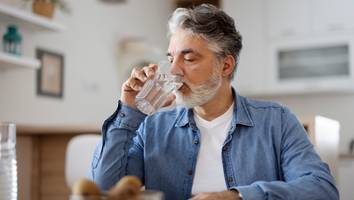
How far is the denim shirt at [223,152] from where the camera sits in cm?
142

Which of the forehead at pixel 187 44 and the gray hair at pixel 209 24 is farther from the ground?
the gray hair at pixel 209 24

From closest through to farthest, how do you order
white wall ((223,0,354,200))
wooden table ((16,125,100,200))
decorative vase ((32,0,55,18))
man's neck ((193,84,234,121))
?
man's neck ((193,84,234,121)), wooden table ((16,125,100,200)), decorative vase ((32,0,55,18)), white wall ((223,0,354,200))

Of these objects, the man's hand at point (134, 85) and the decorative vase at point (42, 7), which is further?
the decorative vase at point (42, 7)

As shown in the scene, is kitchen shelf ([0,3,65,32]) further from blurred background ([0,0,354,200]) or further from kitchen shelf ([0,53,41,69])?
kitchen shelf ([0,53,41,69])

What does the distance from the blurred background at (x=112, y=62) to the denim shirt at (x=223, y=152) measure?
111 centimetres

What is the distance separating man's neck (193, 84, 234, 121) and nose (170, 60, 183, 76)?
0.15 metres

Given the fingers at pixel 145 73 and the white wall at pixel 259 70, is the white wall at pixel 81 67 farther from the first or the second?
the fingers at pixel 145 73

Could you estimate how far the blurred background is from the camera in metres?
3.36

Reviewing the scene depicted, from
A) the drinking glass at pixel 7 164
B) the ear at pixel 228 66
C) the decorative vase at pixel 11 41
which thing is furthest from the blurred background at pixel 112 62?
the drinking glass at pixel 7 164

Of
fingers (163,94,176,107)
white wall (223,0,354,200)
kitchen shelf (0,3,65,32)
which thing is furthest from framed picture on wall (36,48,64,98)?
fingers (163,94,176,107)

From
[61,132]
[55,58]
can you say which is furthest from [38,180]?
[55,58]

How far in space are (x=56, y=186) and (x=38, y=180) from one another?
0.43ft

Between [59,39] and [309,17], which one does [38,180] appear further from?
[309,17]

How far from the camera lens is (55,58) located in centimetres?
387
